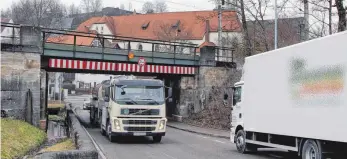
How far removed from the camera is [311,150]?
12.2 metres

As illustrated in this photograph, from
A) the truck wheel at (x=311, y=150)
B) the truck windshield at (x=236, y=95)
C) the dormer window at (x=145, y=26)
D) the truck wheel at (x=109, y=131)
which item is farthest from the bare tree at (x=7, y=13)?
the truck wheel at (x=311, y=150)

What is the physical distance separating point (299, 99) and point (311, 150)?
4.59ft

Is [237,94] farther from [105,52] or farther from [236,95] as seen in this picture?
[105,52]

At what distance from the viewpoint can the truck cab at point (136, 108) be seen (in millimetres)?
19781

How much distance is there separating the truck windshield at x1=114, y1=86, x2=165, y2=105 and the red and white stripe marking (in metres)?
9.23

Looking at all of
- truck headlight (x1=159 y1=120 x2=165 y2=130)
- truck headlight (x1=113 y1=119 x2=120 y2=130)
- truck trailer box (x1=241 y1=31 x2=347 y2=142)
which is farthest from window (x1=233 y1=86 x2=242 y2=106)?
truck headlight (x1=113 y1=119 x2=120 y2=130)

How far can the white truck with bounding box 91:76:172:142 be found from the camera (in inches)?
779

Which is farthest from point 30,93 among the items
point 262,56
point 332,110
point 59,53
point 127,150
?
point 332,110

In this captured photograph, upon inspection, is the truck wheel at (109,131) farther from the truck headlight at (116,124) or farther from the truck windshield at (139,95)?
the truck windshield at (139,95)

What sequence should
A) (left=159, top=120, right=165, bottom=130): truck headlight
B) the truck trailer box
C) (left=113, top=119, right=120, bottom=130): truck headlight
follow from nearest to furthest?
the truck trailer box, (left=113, top=119, right=120, bottom=130): truck headlight, (left=159, top=120, right=165, bottom=130): truck headlight

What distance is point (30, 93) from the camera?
25234mm

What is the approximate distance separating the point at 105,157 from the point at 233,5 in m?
24.5

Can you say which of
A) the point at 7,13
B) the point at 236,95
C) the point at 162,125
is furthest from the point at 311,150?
the point at 7,13

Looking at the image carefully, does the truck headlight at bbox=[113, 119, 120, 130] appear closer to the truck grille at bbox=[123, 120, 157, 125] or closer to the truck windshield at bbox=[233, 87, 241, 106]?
the truck grille at bbox=[123, 120, 157, 125]
